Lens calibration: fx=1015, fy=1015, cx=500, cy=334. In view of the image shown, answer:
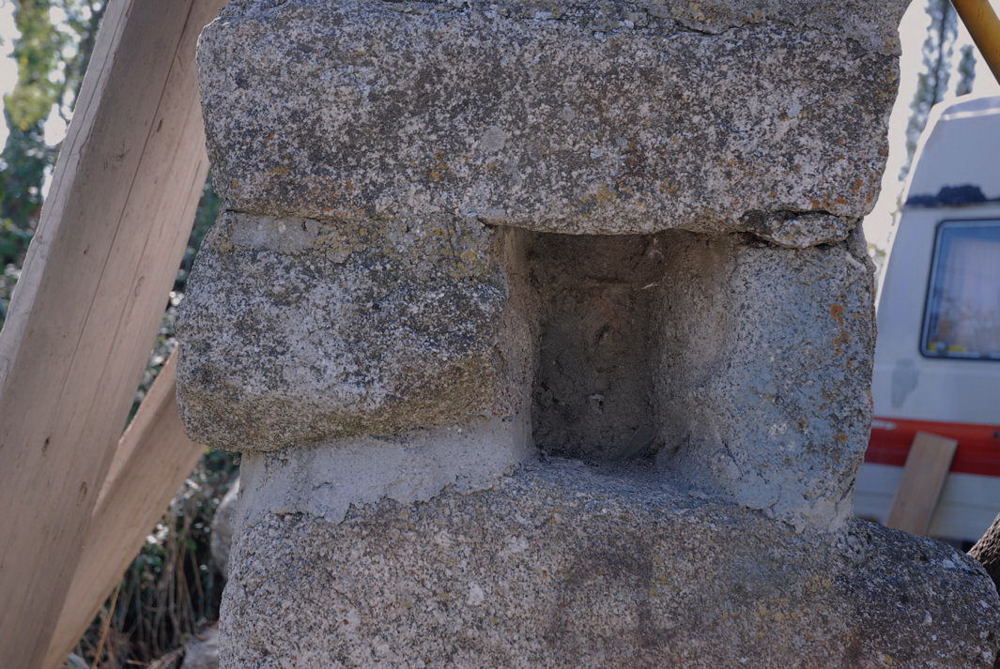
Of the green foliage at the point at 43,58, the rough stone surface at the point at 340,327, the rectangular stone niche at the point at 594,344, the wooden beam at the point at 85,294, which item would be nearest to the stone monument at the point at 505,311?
the rough stone surface at the point at 340,327

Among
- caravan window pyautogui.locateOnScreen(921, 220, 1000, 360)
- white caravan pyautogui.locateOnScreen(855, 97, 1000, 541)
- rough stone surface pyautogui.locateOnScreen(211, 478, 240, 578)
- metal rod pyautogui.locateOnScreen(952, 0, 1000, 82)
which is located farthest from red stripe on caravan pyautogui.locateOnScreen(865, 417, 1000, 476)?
rough stone surface pyautogui.locateOnScreen(211, 478, 240, 578)

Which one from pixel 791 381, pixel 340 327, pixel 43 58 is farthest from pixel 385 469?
→ pixel 43 58

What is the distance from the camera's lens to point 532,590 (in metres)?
1.35

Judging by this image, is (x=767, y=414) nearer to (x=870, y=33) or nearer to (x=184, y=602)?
(x=870, y=33)

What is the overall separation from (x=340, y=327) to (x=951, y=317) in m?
2.97

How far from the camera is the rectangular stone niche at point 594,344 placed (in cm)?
167

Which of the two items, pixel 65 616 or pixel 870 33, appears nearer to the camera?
pixel 870 33

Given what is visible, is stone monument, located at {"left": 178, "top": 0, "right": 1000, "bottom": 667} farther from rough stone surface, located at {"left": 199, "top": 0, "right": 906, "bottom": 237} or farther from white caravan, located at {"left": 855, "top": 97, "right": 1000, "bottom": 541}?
white caravan, located at {"left": 855, "top": 97, "right": 1000, "bottom": 541}

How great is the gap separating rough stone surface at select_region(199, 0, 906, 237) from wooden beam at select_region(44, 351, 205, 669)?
1.12 meters

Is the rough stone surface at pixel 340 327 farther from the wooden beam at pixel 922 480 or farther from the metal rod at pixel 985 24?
the wooden beam at pixel 922 480

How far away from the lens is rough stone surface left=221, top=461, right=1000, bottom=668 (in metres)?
1.35

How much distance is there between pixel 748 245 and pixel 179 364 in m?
0.80

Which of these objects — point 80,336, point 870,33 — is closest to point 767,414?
point 870,33

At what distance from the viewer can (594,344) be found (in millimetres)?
1702
